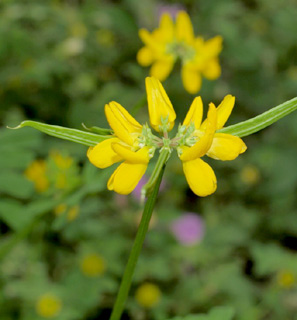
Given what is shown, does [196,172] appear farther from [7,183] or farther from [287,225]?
[287,225]

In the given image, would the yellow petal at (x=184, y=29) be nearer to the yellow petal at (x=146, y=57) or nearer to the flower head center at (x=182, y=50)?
the flower head center at (x=182, y=50)

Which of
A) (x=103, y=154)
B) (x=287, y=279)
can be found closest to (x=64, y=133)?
(x=103, y=154)

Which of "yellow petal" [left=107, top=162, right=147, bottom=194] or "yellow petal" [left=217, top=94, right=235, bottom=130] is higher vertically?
"yellow petal" [left=217, top=94, right=235, bottom=130]

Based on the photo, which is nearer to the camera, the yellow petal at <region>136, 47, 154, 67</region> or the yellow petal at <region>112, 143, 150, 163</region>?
the yellow petal at <region>112, 143, 150, 163</region>

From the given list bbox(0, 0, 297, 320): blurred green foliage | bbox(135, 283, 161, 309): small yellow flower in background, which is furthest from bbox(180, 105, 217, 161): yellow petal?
bbox(135, 283, 161, 309): small yellow flower in background

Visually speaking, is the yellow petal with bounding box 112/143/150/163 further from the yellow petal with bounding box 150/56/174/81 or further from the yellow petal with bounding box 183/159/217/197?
the yellow petal with bounding box 150/56/174/81
